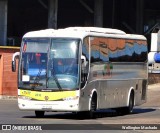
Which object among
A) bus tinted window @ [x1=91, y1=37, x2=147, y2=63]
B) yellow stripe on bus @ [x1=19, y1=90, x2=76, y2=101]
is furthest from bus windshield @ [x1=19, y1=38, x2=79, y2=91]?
bus tinted window @ [x1=91, y1=37, x2=147, y2=63]

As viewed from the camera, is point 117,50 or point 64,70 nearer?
point 64,70

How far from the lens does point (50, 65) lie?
22.7 m

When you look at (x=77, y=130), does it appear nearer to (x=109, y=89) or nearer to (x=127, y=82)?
(x=109, y=89)

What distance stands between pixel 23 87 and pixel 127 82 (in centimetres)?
584

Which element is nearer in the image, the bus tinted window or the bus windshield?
the bus windshield

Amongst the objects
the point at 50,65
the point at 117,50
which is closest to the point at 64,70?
the point at 50,65

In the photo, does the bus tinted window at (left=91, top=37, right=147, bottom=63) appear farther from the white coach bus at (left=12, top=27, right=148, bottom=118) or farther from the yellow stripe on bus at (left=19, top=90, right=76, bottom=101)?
the yellow stripe on bus at (left=19, top=90, right=76, bottom=101)

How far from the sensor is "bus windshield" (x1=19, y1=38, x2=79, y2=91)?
73.9ft

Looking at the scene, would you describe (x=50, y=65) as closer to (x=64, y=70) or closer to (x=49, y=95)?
(x=64, y=70)

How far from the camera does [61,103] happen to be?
2228 cm

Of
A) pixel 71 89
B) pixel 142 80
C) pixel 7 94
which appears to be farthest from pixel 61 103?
pixel 7 94

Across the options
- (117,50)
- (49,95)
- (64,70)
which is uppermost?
(117,50)

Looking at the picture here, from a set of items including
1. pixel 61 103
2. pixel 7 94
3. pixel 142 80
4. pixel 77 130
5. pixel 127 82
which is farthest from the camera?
pixel 7 94

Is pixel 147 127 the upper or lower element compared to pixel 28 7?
lower
